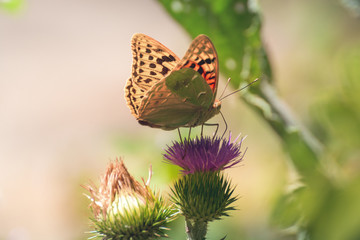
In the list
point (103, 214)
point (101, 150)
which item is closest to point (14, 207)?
point (101, 150)

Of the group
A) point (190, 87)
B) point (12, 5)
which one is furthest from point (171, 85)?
point (12, 5)

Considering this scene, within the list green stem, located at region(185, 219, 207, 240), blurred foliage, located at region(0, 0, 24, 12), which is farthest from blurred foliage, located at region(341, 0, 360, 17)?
blurred foliage, located at region(0, 0, 24, 12)

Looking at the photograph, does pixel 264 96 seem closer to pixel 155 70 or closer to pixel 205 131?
pixel 155 70

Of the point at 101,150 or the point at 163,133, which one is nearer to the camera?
the point at 163,133

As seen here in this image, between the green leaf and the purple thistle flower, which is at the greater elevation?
the green leaf

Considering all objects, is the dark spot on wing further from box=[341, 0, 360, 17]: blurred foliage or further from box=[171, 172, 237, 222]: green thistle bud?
box=[341, 0, 360, 17]: blurred foliage

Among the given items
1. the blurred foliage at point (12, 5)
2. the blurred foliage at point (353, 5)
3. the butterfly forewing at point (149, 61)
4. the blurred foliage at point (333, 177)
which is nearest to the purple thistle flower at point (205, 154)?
the butterfly forewing at point (149, 61)

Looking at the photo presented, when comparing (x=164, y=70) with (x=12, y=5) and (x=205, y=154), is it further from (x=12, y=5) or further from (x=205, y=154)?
(x=12, y=5)
